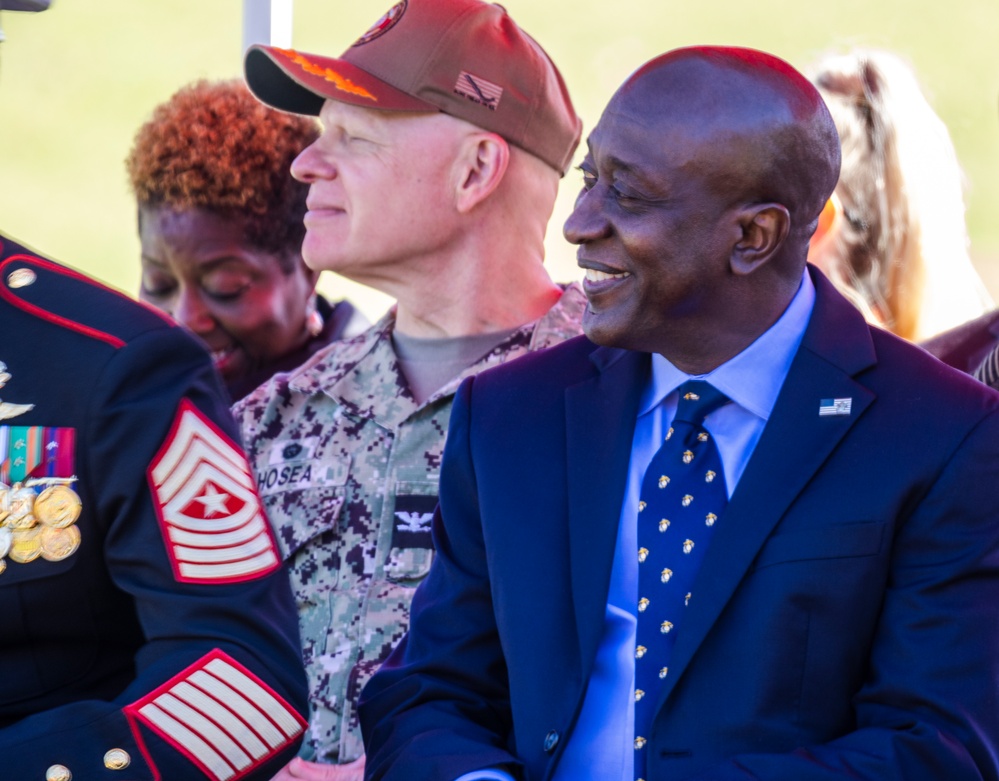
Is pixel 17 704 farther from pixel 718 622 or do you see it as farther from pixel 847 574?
pixel 847 574

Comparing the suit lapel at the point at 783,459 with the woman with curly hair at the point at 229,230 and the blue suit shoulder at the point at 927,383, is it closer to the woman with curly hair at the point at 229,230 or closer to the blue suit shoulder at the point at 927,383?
the blue suit shoulder at the point at 927,383

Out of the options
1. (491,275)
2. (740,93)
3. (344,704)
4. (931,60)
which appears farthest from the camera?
(931,60)

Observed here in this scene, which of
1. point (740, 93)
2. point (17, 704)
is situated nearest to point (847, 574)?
point (740, 93)

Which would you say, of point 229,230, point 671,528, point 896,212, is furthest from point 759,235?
point 229,230

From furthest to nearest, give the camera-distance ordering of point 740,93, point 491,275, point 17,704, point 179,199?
point 179,199
point 491,275
point 740,93
point 17,704

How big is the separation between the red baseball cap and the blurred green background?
10.4ft

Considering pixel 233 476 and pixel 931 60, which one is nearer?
pixel 233 476

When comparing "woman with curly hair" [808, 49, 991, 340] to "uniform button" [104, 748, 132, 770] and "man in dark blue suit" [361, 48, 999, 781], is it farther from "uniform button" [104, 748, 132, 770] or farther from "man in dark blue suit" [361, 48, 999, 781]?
"uniform button" [104, 748, 132, 770]

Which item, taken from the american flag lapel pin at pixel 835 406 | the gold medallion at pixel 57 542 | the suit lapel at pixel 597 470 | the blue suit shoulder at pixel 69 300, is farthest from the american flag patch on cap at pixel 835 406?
the gold medallion at pixel 57 542

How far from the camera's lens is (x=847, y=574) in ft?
6.63

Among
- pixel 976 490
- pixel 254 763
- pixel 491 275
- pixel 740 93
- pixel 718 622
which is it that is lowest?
pixel 254 763

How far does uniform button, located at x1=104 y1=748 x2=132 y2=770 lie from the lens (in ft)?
6.30

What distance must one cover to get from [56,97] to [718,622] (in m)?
8.15

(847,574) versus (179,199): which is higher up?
(179,199)
